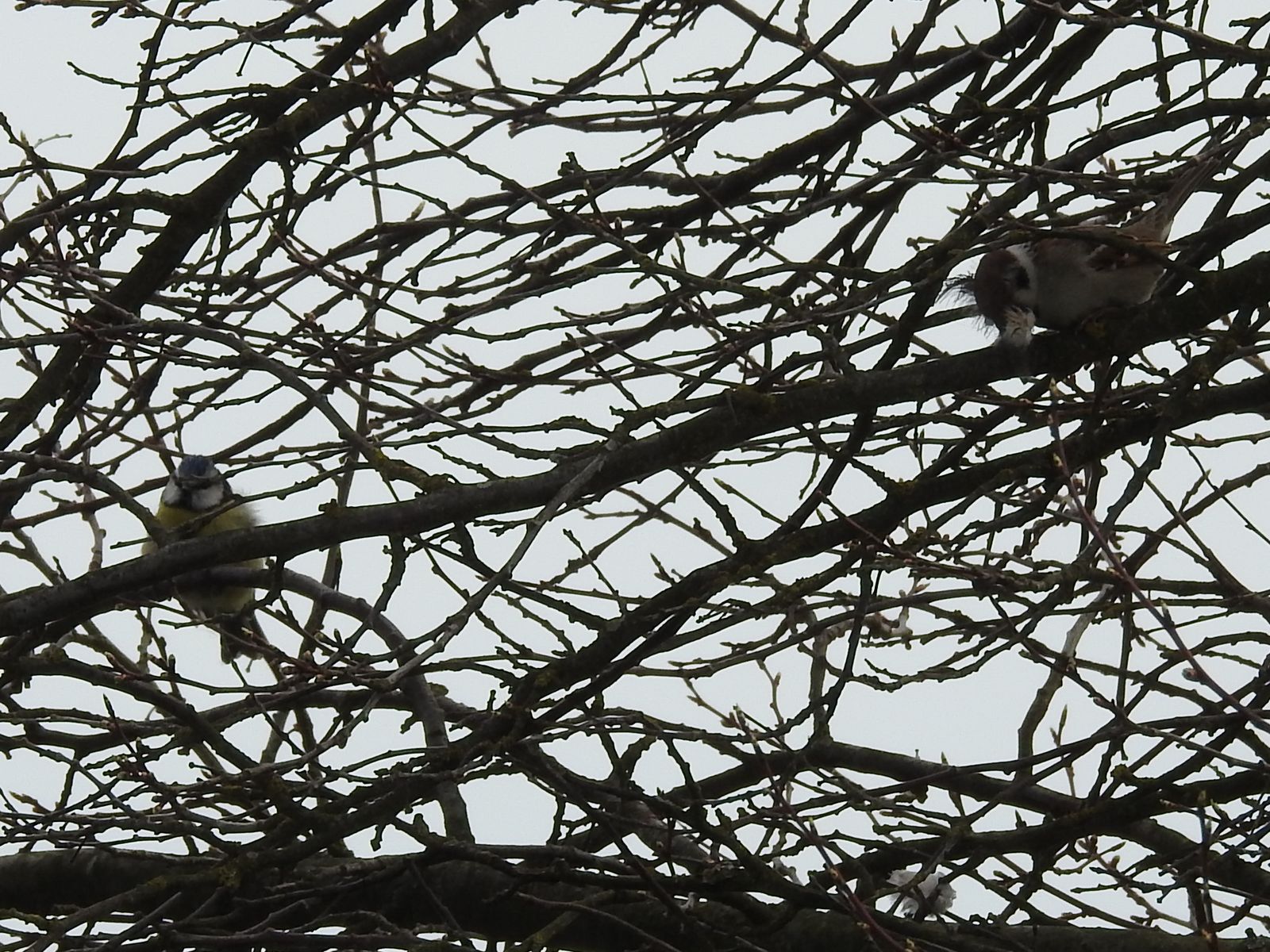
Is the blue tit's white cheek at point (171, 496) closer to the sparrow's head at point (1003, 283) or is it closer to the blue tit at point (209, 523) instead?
the blue tit at point (209, 523)

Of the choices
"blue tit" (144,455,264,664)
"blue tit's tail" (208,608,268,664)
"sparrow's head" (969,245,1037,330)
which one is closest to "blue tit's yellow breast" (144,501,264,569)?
"blue tit" (144,455,264,664)

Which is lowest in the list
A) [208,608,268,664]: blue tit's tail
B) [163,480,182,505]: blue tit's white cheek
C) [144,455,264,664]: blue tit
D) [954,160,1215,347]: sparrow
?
[208,608,268,664]: blue tit's tail

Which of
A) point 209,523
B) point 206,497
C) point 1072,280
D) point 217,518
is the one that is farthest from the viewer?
point 206,497

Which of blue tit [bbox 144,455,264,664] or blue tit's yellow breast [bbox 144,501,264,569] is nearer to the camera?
blue tit [bbox 144,455,264,664]

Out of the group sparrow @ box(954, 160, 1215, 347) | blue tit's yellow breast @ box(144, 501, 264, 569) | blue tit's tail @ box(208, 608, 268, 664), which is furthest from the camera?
blue tit's yellow breast @ box(144, 501, 264, 569)

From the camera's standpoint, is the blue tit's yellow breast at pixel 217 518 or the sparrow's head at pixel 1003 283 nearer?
the sparrow's head at pixel 1003 283

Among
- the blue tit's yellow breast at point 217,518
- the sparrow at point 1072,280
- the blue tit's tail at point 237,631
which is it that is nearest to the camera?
the blue tit's tail at point 237,631

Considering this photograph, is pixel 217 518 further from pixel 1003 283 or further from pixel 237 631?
pixel 1003 283

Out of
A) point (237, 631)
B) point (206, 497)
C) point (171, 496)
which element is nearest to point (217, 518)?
point (206, 497)

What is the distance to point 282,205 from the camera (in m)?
4.04

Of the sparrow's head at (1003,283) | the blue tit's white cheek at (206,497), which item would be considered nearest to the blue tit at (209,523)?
the blue tit's white cheek at (206,497)

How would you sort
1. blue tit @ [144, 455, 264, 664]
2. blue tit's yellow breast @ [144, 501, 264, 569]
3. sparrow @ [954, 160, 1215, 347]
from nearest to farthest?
sparrow @ [954, 160, 1215, 347] < blue tit @ [144, 455, 264, 664] < blue tit's yellow breast @ [144, 501, 264, 569]

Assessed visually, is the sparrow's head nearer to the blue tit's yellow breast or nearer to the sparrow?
the sparrow

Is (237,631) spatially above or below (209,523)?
below
